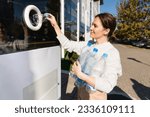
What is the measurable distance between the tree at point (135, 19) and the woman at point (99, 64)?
86.7ft

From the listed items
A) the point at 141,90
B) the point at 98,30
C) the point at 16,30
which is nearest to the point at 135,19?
the point at 141,90

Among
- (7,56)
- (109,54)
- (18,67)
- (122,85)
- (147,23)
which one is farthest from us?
(147,23)

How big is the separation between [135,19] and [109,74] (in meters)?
27.7

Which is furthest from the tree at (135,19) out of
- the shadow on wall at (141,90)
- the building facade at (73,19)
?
the shadow on wall at (141,90)

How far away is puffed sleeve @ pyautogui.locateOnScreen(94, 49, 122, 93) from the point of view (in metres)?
1.71

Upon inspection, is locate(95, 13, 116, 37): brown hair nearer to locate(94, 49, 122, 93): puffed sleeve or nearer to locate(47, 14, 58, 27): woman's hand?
locate(94, 49, 122, 93): puffed sleeve

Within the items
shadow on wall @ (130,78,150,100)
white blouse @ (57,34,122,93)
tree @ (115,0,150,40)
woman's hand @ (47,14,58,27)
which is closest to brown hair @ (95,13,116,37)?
white blouse @ (57,34,122,93)

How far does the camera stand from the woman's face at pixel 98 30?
1.92 meters

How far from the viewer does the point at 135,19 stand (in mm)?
27875

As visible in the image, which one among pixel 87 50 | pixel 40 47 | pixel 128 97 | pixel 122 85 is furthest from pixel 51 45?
pixel 122 85

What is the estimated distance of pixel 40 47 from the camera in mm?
1989

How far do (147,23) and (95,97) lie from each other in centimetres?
2704

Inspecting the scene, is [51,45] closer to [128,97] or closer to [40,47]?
[40,47]

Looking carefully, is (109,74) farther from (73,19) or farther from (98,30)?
(73,19)
